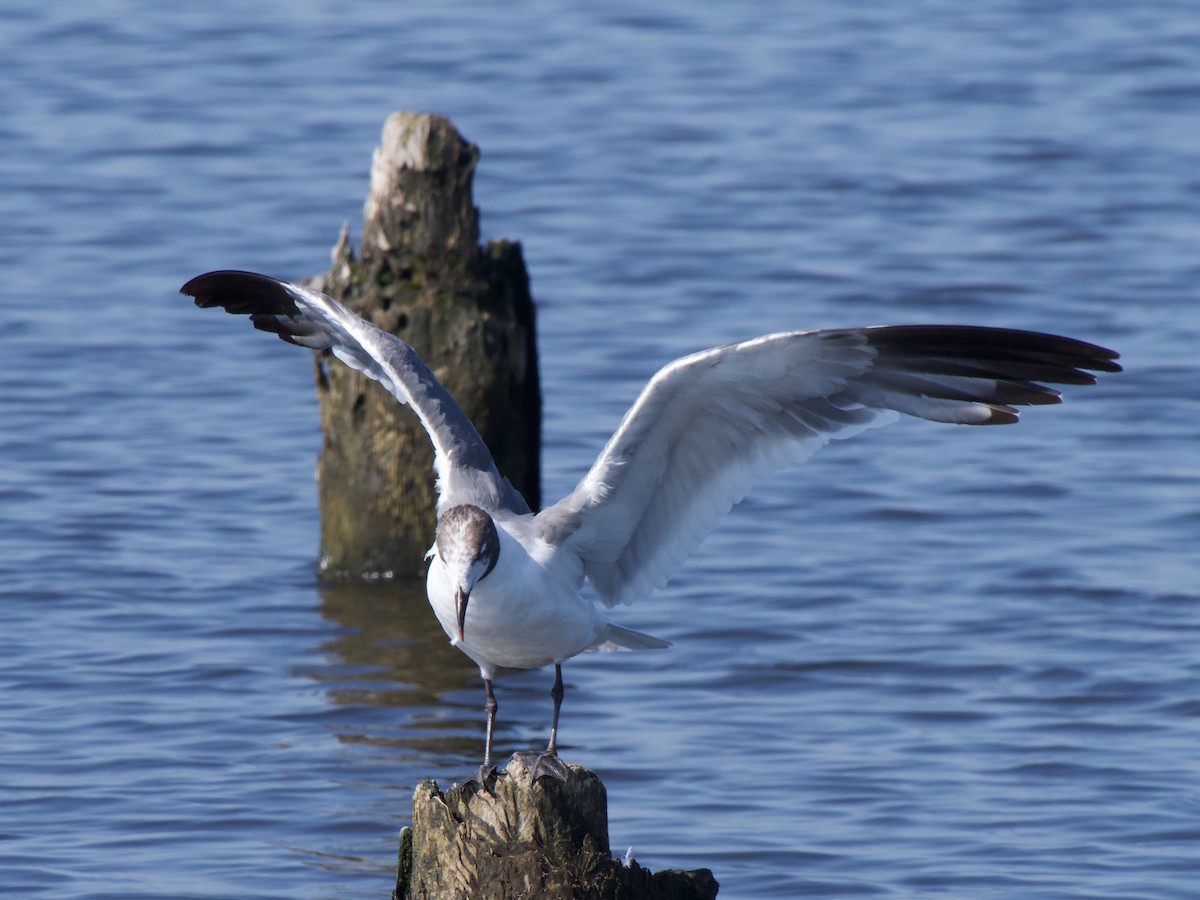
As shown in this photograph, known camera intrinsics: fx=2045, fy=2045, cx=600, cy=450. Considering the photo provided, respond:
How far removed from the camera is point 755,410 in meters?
5.91

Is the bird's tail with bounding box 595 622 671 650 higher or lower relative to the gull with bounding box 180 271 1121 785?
lower

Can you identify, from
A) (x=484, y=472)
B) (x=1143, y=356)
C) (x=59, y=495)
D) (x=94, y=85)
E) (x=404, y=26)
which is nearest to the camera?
(x=484, y=472)

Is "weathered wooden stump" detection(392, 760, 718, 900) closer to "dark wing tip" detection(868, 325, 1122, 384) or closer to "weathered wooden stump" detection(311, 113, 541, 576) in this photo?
"dark wing tip" detection(868, 325, 1122, 384)

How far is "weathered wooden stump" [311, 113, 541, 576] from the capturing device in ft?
29.0

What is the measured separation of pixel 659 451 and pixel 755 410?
12.1 inches

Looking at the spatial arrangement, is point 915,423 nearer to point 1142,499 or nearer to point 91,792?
point 1142,499

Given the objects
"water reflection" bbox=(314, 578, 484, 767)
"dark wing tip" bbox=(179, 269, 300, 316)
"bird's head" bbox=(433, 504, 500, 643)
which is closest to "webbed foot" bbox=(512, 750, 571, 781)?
"bird's head" bbox=(433, 504, 500, 643)

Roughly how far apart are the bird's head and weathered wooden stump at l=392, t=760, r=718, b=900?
1.49 feet

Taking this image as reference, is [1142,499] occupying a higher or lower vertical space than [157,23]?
lower

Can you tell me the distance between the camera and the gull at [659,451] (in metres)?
5.41

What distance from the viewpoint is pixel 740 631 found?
30.4 feet

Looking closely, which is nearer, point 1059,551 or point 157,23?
point 1059,551

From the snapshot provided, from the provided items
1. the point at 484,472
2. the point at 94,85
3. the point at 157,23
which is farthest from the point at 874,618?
the point at 157,23

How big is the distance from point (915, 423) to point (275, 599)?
14.4ft
